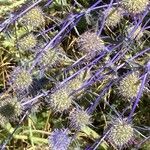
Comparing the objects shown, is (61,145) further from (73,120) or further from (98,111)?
(98,111)

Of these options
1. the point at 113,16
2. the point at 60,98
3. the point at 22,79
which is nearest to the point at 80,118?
the point at 60,98

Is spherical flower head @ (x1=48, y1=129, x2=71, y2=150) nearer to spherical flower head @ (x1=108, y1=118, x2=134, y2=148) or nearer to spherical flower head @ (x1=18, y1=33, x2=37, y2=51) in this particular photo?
spherical flower head @ (x1=108, y1=118, x2=134, y2=148)

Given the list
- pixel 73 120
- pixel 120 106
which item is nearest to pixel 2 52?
pixel 120 106

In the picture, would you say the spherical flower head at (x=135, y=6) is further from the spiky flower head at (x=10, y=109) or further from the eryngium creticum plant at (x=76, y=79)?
the spiky flower head at (x=10, y=109)

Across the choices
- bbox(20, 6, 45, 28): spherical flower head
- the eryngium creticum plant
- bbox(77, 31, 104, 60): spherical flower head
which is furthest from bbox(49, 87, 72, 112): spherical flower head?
bbox(20, 6, 45, 28): spherical flower head

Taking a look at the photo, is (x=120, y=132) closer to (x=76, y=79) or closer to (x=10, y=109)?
(x=76, y=79)

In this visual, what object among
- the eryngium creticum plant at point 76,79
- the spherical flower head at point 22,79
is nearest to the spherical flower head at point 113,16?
the eryngium creticum plant at point 76,79
